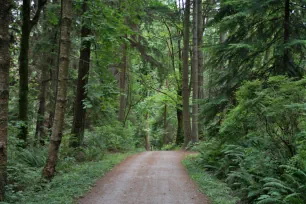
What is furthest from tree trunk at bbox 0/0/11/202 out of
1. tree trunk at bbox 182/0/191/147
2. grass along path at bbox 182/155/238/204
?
tree trunk at bbox 182/0/191/147

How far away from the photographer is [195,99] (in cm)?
1220

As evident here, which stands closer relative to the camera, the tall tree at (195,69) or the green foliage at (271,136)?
the green foliage at (271,136)

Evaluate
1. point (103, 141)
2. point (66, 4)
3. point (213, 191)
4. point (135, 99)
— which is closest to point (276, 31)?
point (213, 191)

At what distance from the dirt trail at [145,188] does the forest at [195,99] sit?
39cm

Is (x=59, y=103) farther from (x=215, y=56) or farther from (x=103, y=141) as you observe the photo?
(x=103, y=141)

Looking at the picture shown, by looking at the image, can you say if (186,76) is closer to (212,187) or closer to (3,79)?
(212,187)

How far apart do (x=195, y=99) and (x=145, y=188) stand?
18.0 feet

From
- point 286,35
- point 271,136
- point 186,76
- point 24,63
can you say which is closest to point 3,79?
point 24,63

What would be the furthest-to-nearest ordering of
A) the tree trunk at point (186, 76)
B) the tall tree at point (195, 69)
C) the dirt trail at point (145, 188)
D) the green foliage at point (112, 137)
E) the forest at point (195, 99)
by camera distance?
the tree trunk at point (186, 76) < the tall tree at point (195, 69) < the green foliage at point (112, 137) < the dirt trail at point (145, 188) < the forest at point (195, 99)

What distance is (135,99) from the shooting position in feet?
88.8

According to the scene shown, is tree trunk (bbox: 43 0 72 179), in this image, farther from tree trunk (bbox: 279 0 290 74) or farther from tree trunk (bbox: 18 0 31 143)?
tree trunk (bbox: 279 0 290 74)

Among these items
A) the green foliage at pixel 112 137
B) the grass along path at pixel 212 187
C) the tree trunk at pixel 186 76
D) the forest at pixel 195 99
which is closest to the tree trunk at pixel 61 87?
the forest at pixel 195 99

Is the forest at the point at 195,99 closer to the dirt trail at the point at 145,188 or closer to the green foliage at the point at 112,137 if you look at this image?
the green foliage at the point at 112,137

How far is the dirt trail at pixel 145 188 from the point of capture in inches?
267
